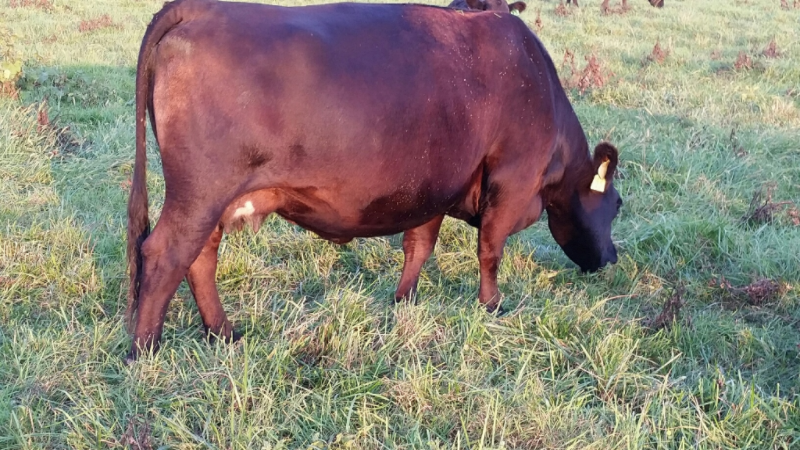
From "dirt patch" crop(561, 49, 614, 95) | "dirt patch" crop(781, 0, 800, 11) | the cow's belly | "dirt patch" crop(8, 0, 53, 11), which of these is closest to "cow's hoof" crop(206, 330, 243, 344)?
the cow's belly

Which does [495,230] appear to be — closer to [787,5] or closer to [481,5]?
[481,5]

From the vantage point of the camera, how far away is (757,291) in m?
4.05

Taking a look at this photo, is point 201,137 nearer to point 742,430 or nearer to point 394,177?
point 394,177

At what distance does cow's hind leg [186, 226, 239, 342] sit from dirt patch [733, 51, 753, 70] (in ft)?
25.9

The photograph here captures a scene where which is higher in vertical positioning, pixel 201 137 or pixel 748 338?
pixel 201 137

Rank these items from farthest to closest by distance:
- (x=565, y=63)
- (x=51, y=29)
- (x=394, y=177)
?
(x=51, y=29), (x=565, y=63), (x=394, y=177)

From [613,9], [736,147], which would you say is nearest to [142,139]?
[736,147]

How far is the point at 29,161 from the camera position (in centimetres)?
549

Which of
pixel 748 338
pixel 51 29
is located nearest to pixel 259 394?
pixel 748 338

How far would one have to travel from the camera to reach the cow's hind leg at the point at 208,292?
3572mm

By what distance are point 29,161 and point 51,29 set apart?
239 inches

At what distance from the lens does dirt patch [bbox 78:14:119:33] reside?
10.9m

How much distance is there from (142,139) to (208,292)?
81 cm

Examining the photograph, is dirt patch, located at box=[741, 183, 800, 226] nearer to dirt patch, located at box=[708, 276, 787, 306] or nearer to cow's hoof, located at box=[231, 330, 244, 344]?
dirt patch, located at box=[708, 276, 787, 306]
